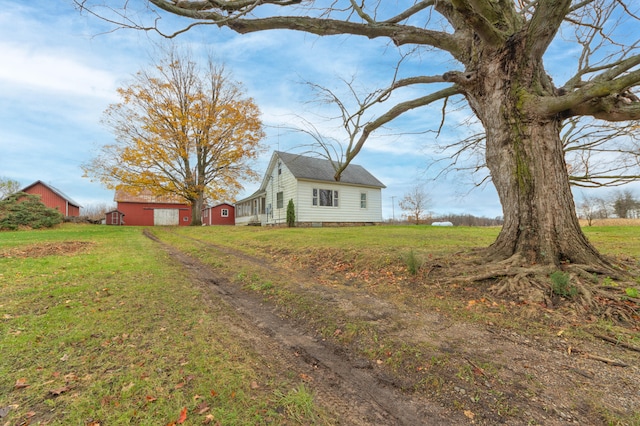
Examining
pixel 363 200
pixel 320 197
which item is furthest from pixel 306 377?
pixel 363 200

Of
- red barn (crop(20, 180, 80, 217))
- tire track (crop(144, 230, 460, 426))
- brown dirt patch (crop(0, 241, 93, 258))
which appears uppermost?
red barn (crop(20, 180, 80, 217))

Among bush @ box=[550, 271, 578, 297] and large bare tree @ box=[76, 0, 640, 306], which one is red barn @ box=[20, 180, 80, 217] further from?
bush @ box=[550, 271, 578, 297]

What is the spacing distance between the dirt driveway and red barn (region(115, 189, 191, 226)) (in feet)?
117

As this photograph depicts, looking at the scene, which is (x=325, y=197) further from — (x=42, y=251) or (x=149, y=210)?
(x=149, y=210)

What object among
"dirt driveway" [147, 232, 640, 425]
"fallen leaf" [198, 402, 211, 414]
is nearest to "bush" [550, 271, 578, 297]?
"dirt driveway" [147, 232, 640, 425]

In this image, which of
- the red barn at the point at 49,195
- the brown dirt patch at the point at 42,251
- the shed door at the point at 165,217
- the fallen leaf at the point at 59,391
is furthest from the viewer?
the shed door at the point at 165,217

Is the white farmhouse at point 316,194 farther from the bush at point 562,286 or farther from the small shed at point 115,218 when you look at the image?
the small shed at point 115,218

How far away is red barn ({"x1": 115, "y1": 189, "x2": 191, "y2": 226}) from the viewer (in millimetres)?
34719

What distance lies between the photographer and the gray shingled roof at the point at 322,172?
62.9ft

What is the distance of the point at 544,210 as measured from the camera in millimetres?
4230

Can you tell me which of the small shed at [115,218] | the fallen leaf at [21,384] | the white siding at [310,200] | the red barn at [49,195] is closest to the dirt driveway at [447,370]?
the fallen leaf at [21,384]

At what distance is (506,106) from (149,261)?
27.7 ft

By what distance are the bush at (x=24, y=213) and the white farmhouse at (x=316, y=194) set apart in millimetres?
14264

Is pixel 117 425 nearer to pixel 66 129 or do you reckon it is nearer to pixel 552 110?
pixel 552 110
